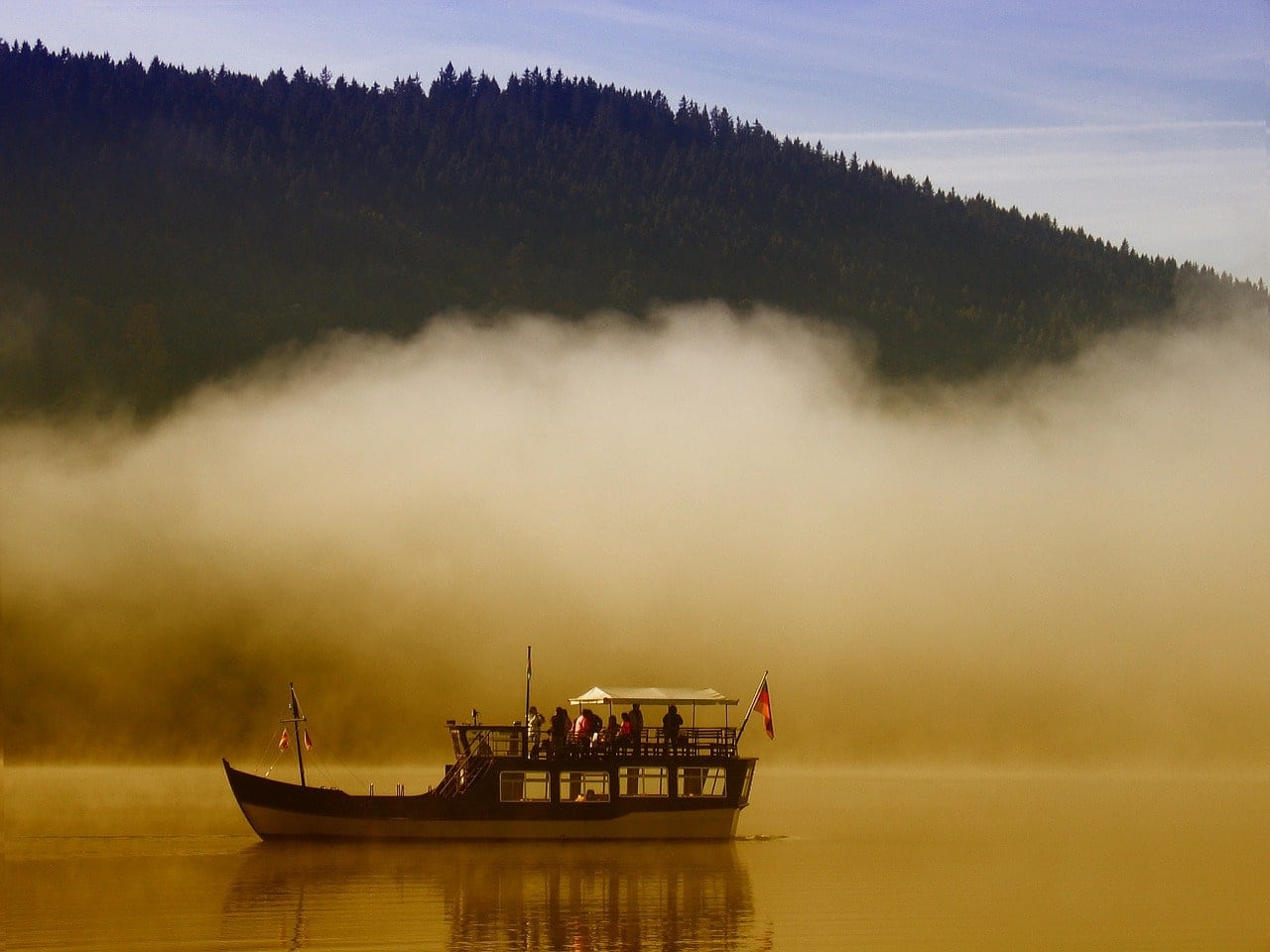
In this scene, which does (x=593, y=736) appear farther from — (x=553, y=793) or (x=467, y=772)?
(x=467, y=772)

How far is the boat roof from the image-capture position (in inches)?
2749

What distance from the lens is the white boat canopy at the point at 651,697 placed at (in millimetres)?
69812

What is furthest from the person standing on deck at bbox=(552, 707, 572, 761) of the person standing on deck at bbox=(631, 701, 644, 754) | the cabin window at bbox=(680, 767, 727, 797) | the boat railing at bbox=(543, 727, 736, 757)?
the cabin window at bbox=(680, 767, 727, 797)

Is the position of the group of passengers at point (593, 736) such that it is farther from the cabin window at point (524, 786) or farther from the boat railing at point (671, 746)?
the cabin window at point (524, 786)

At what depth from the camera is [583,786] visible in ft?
234

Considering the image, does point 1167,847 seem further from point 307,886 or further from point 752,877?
point 307,886

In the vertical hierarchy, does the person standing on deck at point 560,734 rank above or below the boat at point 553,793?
above

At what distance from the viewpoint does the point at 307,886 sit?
194 feet

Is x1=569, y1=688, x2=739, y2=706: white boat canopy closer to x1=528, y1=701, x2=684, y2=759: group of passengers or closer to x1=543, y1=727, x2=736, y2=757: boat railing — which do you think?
x1=528, y1=701, x2=684, y2=759: group of passengers

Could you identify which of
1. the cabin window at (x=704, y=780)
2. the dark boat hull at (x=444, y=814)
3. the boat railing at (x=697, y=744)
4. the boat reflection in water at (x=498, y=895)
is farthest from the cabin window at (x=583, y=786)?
the cabin window at (x=704, y=780)

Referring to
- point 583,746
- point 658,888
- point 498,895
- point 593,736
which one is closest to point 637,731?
point 593,736

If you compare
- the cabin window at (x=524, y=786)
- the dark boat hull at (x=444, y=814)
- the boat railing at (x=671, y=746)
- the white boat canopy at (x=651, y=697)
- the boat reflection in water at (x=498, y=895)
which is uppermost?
the white boat canopy at (x=651, y=697)

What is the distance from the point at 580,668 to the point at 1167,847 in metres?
108

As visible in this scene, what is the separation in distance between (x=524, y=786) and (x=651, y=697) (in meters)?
5.81
